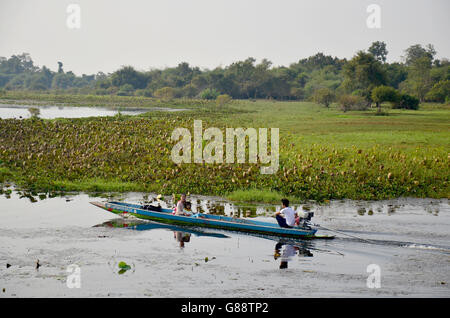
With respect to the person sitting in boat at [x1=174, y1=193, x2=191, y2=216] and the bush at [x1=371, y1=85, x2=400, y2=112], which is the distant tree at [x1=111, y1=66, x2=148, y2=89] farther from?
the person sitting in boat at [x1=174, y1=193, x2=191, y2=216]

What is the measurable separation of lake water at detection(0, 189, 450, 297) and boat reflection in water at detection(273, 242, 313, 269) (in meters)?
0.03

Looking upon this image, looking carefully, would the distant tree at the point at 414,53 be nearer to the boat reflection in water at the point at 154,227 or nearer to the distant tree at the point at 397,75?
the distant tree at the point at 397,75

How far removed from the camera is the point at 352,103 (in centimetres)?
6178

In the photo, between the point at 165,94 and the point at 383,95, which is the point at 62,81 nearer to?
the point at 165,94

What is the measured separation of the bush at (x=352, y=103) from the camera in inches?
2405

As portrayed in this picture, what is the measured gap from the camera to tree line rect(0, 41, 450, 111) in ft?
223

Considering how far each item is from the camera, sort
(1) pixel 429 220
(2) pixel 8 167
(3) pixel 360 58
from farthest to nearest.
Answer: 1. (3) pixel 360 58
2. (2) pixel 8 167
3. (1) pixel 429 220

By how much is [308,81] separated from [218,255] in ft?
313

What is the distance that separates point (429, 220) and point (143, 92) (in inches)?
3818

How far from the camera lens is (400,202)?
22453 millimetres

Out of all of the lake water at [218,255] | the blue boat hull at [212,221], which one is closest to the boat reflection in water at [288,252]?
the lake water at [218,255]
